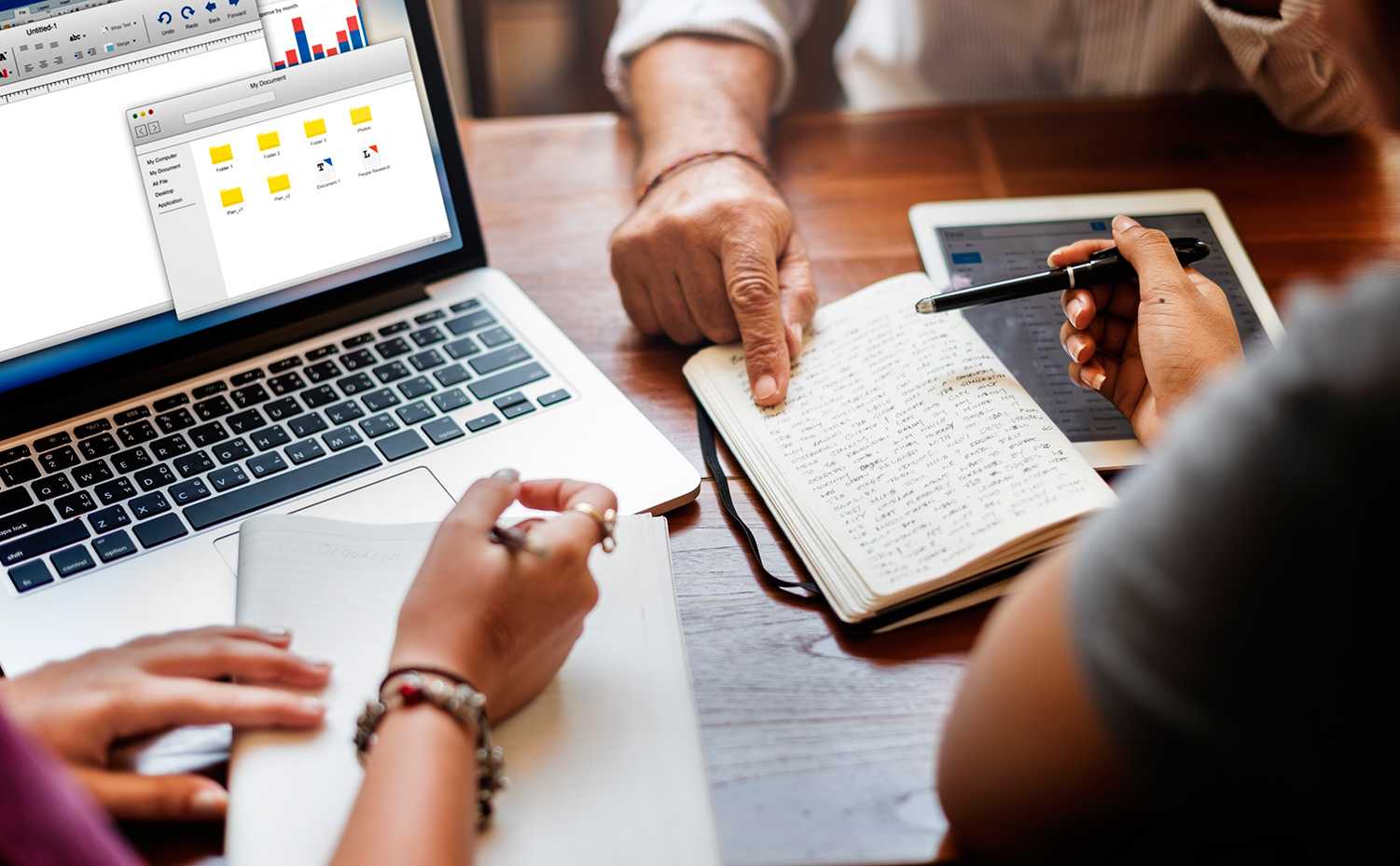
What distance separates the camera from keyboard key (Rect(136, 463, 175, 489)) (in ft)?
1.99

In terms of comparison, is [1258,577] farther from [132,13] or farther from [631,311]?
[132,13]

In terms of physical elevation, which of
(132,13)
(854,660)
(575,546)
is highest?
(132,13)

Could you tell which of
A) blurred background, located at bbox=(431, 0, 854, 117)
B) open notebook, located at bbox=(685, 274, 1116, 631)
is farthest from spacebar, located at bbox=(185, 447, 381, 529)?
blurred background, located at bbox=(431, 0, 854, 117)

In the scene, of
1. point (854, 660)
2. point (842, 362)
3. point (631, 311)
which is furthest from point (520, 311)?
point (854, 660)

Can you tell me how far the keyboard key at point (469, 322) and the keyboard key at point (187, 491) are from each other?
0.67 ft

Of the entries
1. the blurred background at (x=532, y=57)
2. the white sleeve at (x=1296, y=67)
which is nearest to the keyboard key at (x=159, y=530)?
the white sleeve at (x=1296, y=67)

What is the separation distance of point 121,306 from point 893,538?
1.68ft

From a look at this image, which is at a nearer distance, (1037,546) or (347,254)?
(1037,546)

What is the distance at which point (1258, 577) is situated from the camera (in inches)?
12.4

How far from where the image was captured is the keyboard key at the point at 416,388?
0.67 metres

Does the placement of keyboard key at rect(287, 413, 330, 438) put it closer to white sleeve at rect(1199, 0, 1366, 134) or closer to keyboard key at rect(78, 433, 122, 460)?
keyboard key at rect(78, 433, 122, 460)

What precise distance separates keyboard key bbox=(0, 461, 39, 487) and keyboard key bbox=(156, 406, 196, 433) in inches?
2.9

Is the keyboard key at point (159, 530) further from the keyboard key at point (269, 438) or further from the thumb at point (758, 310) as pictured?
the thumb at point (758, 310)

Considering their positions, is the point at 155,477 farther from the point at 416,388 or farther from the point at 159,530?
the point at 416,388
